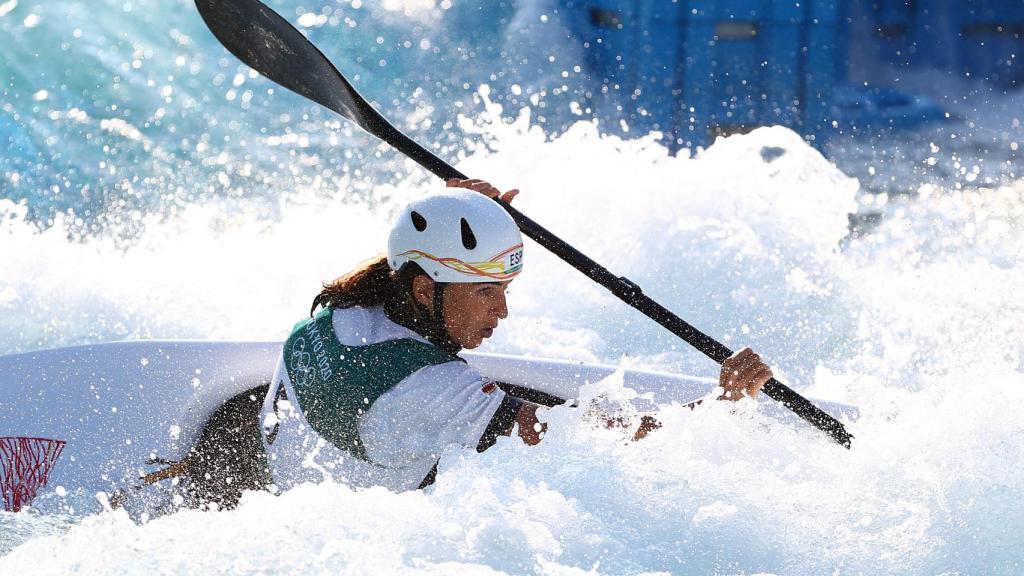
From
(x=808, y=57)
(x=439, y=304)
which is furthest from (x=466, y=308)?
(x=808, y=57)

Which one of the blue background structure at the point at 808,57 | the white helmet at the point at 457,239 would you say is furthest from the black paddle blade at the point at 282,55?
the blue background structure at the point at 808,57

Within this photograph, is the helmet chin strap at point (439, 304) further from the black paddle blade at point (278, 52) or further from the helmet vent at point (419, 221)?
the black paddle blade at point (278, 52)

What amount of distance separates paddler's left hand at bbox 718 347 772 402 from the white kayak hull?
2.50 ft

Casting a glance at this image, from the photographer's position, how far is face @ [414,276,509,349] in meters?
2.47

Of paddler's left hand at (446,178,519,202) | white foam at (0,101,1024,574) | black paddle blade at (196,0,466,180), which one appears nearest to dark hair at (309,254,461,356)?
white foam at (0,101,1024,574)

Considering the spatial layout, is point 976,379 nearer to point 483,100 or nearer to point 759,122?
point 759,122

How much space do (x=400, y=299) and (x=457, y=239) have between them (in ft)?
0.59

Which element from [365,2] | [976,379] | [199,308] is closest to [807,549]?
[976,379]

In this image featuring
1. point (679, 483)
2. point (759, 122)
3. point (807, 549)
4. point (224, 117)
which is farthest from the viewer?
point (224, 117)

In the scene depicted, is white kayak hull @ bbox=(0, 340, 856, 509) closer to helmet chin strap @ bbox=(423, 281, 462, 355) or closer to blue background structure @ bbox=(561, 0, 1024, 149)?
helmet chin strap @ bbox=(423, 281, 462, 355)

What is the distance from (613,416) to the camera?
2678mm

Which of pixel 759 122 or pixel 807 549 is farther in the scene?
pixel 759 122

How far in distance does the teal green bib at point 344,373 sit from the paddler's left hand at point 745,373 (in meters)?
0.64

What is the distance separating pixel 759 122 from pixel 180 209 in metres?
5.70
